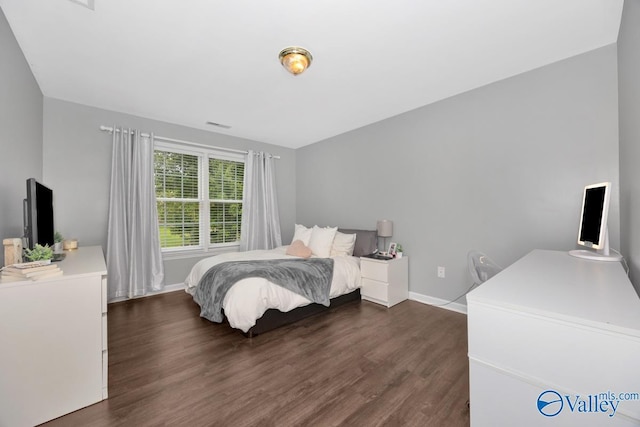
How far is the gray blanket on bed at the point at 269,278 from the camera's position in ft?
8.60

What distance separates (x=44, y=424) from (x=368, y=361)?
2.01 metres

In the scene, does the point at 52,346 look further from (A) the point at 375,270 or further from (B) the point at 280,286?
(A) the point at 375,270

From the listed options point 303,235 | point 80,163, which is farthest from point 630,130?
point 80,163

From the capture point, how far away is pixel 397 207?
11.9 feet

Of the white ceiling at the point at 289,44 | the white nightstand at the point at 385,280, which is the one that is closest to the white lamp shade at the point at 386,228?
the white nightstand at the point at 385,280

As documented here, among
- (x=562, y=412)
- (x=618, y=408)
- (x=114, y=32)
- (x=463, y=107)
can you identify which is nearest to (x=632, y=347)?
(x=618, y=408)

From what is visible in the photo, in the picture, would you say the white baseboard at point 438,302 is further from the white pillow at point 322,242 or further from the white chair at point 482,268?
the white pillow at point 322,242

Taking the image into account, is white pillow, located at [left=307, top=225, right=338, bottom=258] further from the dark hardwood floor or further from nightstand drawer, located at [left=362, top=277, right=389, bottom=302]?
the dark hardwood floor

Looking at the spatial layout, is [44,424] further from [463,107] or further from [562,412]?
[463,107]

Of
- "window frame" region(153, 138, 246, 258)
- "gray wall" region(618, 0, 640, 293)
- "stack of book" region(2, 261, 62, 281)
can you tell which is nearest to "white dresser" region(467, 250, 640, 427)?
"gray wall" region(618, 0, 640, 293)

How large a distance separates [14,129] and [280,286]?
2545 mm

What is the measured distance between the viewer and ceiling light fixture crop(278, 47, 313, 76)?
215 cm

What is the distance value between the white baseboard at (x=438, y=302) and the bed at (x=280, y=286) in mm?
734

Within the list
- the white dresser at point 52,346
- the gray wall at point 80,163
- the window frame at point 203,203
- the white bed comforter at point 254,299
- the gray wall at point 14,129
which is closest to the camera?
the white dresser at point 52,346
